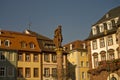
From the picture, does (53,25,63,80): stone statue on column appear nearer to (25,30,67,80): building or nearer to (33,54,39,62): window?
(33,54,39,62): window

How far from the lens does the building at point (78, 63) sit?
69188 mm

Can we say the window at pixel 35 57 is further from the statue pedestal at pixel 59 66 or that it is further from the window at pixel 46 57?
the statue pedestal at pixel 59 66

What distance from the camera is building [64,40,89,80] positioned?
227 feet

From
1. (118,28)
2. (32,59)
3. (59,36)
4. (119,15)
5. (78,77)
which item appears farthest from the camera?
(78,77)

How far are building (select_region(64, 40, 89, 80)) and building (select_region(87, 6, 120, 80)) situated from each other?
14.8 metres

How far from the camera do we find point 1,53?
170ft

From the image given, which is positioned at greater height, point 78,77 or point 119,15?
point 119,15

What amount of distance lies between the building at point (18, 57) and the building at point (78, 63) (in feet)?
51.3

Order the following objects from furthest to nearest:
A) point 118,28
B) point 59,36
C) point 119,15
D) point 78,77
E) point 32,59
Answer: point 78,77 < point 32,59 < point 119,15 < point 118,28 < point 59,36

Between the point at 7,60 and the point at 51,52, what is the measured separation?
1052cm

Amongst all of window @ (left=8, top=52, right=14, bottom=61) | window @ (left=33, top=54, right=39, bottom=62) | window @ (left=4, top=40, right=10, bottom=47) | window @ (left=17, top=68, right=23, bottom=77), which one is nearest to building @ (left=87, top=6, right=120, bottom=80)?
window @ (left=33, top=54, right=39, bottom=62)

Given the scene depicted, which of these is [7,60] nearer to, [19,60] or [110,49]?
[19,60]

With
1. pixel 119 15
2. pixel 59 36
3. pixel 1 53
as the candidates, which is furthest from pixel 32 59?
pixel 59 36

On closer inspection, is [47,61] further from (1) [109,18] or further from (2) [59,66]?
(2) [59,66]
